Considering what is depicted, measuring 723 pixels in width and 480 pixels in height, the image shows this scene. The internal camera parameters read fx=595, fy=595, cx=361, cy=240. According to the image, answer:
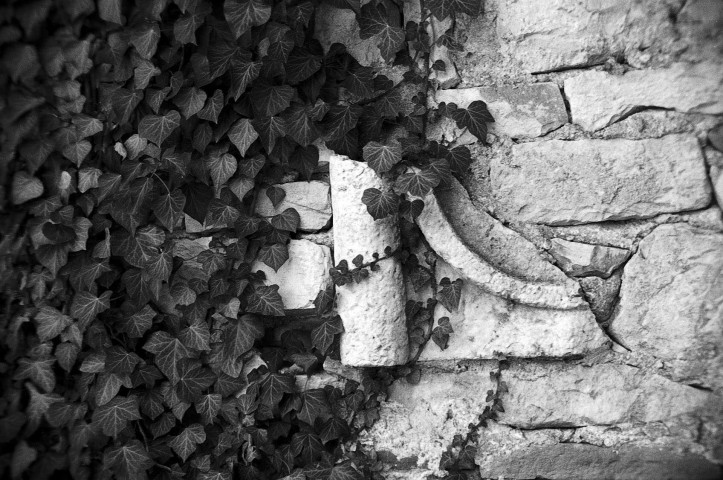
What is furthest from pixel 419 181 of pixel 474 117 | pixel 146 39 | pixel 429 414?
pixel 146 39

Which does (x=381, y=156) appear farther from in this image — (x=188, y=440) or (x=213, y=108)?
(x=188, y=440)

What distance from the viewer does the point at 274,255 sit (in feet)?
6.64

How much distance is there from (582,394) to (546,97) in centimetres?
98

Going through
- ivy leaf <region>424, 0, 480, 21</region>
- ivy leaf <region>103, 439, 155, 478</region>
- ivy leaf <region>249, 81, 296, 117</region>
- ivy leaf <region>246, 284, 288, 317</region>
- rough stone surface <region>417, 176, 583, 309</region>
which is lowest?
ivy leaf <region>103, 439, 155, 478</region>

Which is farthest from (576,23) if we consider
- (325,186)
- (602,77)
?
(325,186)

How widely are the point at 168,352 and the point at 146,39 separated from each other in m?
1.04

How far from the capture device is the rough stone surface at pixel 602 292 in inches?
76.0

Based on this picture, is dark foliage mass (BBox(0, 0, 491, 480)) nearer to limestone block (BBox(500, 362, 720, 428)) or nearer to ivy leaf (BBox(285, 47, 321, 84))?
ivy leaf (BBox(285, 47, 321, 84))

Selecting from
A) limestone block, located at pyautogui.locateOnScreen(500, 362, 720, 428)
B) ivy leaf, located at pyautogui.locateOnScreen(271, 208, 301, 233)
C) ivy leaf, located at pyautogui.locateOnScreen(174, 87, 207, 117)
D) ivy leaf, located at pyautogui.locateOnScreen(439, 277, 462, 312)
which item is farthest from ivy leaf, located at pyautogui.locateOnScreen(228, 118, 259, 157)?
limestone block, located at pyautogui.locateOnScreen(500, 362, 720, 428)

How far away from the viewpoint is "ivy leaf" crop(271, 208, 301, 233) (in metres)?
2.03

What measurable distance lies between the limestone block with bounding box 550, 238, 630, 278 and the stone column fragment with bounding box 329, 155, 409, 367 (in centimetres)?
54

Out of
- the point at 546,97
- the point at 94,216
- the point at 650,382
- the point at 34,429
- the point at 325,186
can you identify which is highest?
the point at 546,97

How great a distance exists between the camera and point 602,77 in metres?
1.88

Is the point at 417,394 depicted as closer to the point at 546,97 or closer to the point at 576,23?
the point at 546,97
